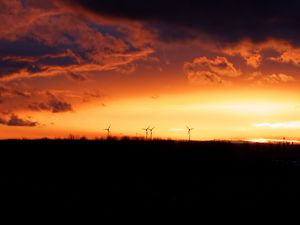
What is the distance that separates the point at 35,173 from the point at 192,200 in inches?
1022

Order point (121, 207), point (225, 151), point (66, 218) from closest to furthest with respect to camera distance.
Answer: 1. point (66, 218)
2. point (121, 207)
3. point (225, 151)

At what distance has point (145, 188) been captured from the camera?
4297cm

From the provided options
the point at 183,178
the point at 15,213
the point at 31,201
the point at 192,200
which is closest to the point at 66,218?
the point at 15,213

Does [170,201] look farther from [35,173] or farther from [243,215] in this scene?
[35,173]

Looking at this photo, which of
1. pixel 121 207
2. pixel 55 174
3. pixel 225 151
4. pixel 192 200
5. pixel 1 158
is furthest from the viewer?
pixel 225 151

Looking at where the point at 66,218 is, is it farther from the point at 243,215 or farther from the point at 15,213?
the point at 243,215

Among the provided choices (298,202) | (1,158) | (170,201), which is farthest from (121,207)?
(1,158)

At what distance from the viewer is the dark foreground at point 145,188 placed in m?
32.6

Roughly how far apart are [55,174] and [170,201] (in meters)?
23.3

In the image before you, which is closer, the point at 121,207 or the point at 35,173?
the point at 121,207

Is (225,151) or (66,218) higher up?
(225,151)

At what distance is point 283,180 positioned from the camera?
50.9 meters

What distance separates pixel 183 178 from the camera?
5166 centimetres

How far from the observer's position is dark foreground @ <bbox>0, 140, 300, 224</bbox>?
32.6 m
